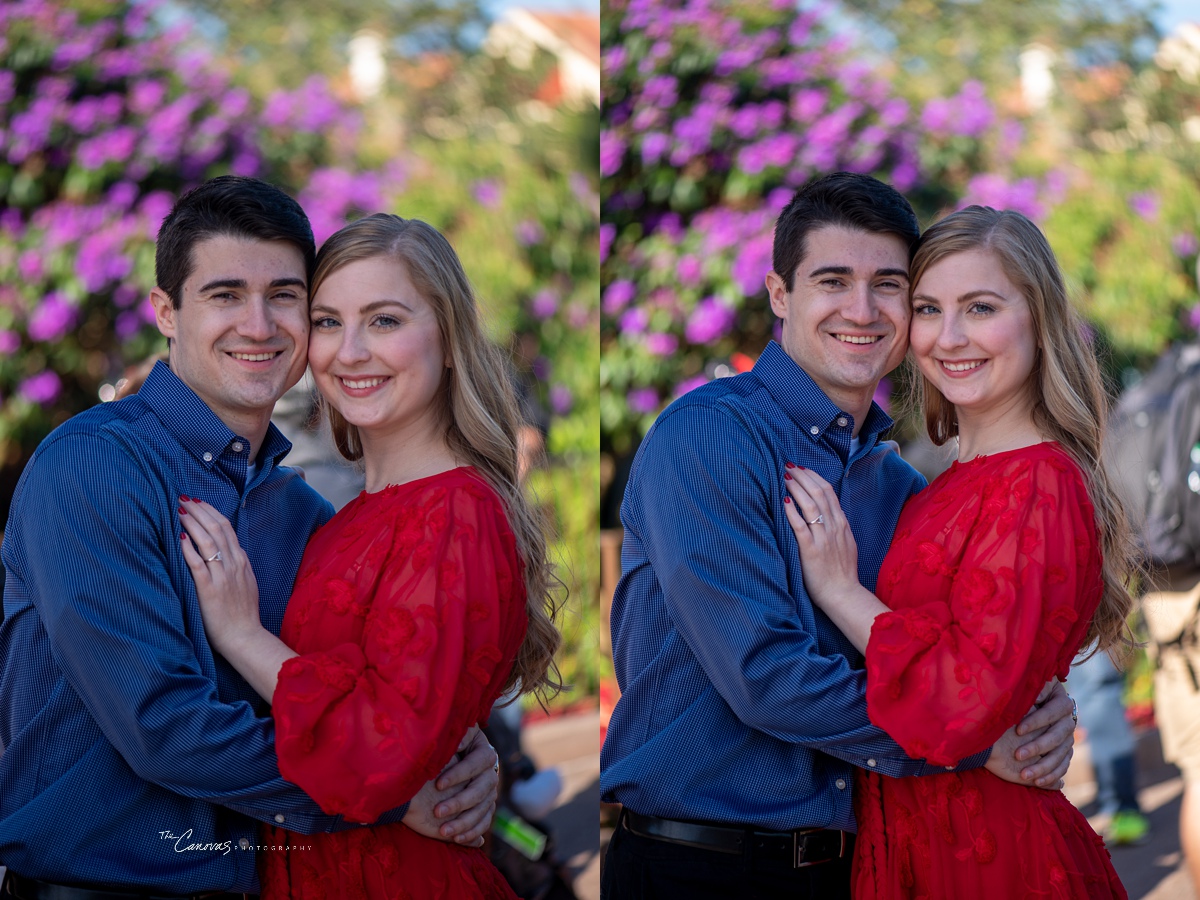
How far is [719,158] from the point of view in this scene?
317 cm

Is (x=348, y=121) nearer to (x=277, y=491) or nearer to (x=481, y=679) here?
(x=277, y=491)

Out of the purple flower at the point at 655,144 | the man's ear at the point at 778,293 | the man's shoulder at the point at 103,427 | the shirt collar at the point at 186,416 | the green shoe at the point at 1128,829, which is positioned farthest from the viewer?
the purple flower at the point at 655,144

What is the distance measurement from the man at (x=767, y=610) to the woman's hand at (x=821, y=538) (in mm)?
24

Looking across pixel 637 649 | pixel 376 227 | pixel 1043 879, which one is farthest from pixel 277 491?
pixel 1043 879

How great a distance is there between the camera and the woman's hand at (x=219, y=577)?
191 cm

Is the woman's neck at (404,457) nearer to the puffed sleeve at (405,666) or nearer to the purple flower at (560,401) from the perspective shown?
the puffed sleeve at (405,666)

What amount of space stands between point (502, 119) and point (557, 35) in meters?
0.26

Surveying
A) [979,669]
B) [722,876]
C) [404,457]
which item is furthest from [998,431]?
[404,457]

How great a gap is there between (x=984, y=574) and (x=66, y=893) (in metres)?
1.57

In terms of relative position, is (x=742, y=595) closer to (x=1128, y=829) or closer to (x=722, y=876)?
(x=722, y=876)

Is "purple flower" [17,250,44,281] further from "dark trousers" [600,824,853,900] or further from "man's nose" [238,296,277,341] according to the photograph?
"dark trousers" [600,824,853,900]

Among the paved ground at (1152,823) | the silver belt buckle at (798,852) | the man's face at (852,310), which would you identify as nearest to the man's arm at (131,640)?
the silver belt buckle at (798,852)

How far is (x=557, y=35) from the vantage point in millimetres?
3107

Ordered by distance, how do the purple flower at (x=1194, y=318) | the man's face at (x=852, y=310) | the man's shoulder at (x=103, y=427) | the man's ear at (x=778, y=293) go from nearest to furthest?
the man's shoulder at (x=103, y=427)
the man's face at (x=852, y=310)
the man's ear at (x=778, y=293)
the purple flower at (x=1194, y=318)
